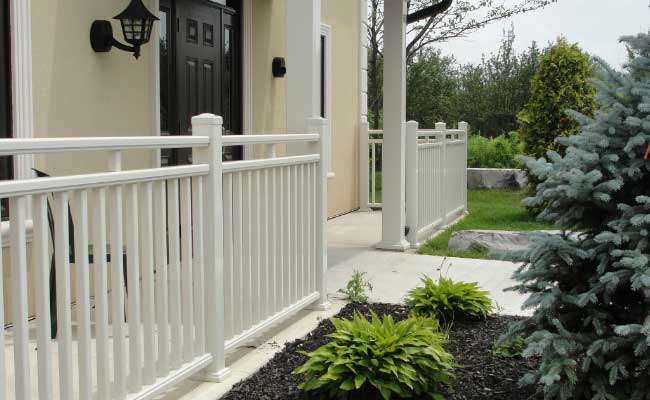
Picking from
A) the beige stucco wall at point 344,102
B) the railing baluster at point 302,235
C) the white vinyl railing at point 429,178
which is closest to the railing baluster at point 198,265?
the railing baluster at point 302,235

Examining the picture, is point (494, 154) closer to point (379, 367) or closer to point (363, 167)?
point (363, 167)

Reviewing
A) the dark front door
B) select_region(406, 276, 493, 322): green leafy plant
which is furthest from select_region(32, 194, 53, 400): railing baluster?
the dark front door

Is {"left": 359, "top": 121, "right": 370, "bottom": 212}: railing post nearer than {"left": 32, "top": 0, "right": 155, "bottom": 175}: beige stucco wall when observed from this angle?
No

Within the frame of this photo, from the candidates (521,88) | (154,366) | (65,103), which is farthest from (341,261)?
(521,88)

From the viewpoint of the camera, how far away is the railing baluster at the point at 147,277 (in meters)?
2.99

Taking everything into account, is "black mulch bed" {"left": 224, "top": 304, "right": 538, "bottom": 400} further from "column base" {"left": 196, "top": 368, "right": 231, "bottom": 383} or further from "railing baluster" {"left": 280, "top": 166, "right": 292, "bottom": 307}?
"railing baluster" {"left": 280, "top": 166, "right": 292, "bottom": 307}

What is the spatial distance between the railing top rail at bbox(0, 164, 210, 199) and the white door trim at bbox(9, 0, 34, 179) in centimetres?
151

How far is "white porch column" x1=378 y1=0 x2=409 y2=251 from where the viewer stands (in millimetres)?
7582

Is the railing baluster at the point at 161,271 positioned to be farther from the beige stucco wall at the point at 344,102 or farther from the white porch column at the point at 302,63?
the beige stucco wall at the point at 344,102

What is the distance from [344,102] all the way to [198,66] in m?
4.01

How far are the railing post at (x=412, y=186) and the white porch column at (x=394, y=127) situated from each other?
18 cm

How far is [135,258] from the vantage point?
9.68 feet

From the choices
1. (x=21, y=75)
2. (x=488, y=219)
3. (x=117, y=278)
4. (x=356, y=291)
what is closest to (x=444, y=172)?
(x=488, y=219)

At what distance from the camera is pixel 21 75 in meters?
4.37
